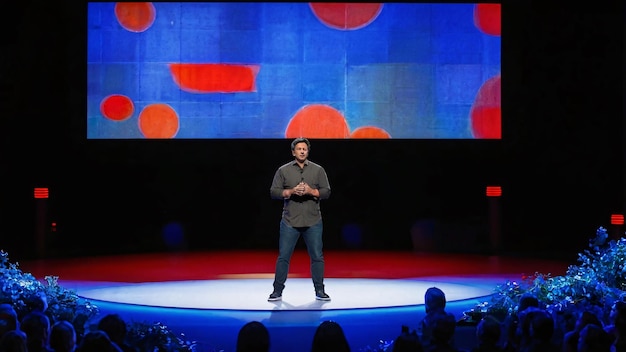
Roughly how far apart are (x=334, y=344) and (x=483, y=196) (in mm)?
10273

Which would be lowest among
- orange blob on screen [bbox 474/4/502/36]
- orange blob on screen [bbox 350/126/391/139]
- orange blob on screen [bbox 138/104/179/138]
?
orange blob on screen [bbox 350/126/391/139]

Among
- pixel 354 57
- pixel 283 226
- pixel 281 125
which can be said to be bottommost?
pixel 283 226

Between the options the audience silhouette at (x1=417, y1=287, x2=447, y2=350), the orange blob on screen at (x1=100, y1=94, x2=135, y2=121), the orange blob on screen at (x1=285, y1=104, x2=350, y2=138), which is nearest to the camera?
the audience silhouette at (x1=417, y1=287, x2=447, y2=350)

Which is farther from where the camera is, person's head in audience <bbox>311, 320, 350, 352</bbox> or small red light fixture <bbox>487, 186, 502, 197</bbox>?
small red light fixture <bbox>487, 186, 502, 197</bbox>

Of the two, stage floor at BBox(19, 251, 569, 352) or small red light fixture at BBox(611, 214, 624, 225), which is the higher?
small red light fixture at BBox(611, 214, 624, 225)

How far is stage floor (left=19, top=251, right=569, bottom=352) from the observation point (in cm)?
768

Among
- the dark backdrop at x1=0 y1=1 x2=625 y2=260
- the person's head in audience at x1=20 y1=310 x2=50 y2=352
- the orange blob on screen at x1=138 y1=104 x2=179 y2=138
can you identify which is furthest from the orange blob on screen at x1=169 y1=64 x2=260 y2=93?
the person's head in audience at x1=20 y1=310 x2=50 y2=352

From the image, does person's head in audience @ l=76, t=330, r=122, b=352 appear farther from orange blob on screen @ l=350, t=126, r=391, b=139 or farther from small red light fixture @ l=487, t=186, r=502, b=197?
small red light fixture @ l=487, t=186, r=502, b=197

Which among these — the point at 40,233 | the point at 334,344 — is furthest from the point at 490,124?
the point at 334,344

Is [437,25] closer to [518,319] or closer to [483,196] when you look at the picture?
[483,196]

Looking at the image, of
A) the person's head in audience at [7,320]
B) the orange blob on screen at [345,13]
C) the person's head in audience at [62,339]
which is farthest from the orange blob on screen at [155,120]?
the person's head in audience at [62,339]

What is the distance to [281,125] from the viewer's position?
13391 millimetres

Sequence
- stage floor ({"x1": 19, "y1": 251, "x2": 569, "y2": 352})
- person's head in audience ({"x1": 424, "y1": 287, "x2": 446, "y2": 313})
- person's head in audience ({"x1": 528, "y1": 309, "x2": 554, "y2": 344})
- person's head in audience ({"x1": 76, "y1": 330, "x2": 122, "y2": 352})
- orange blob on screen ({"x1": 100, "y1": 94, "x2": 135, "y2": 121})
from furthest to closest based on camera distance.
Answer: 1. orange blob on screen ({"x1": 100, "y1": 94, "x2": 135, "y2": 121})
2. stage floor ({"x1": 19, "y1": 251, "x2": 569, "y2": 352})
3. person's head in audience ({"x1": 424, "y1": 287, "x2": 446, "y2": 313})
4. person's head in audience ({"x1": 528, "y1": 309, "x2": 554, "y2": 344})
5. person's head in audience ({"x1": 76, "y1": 330, "x2": 122, "y2": 352})

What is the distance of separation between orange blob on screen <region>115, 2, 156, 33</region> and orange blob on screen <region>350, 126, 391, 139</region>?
9.53 ft
